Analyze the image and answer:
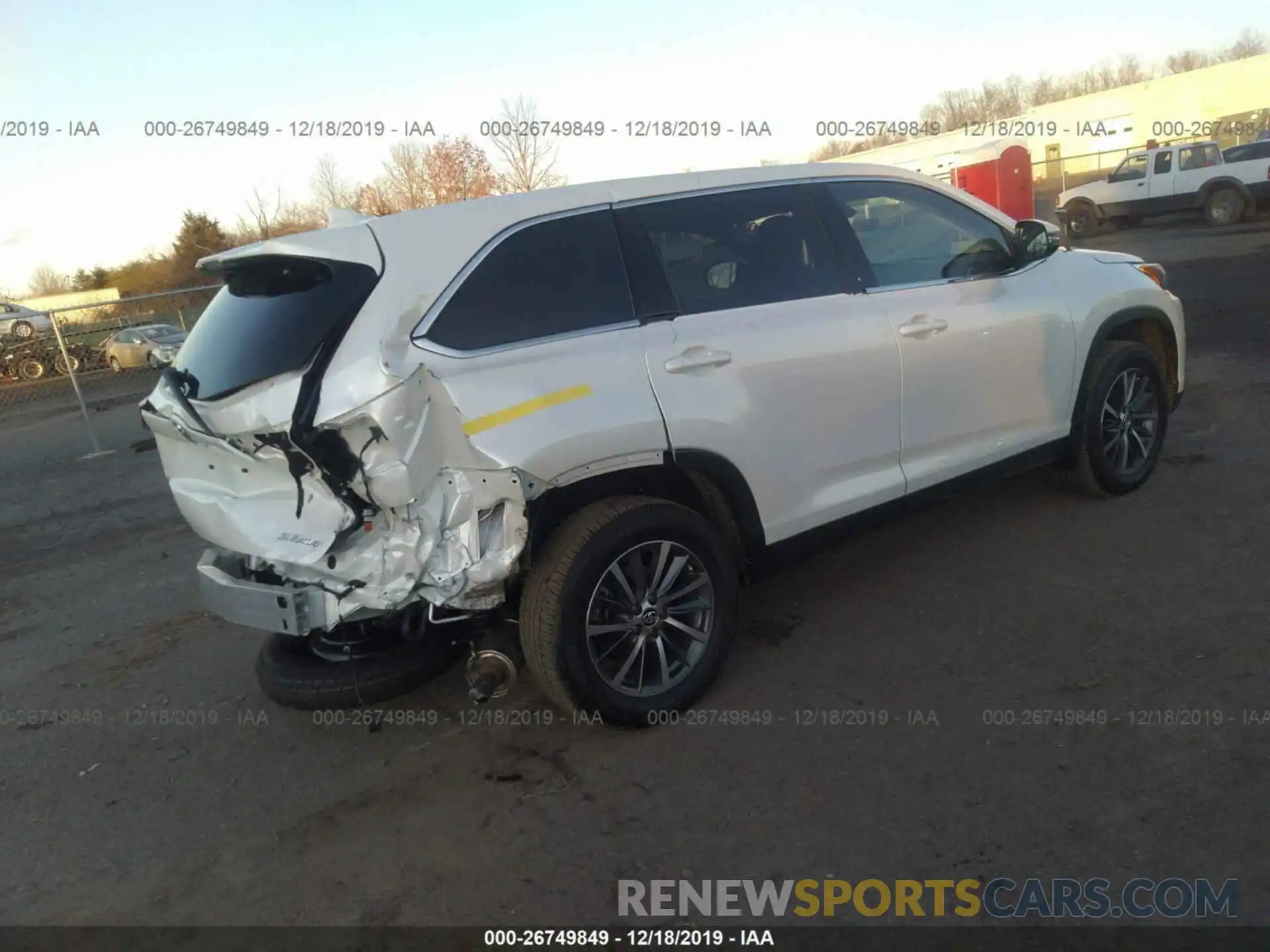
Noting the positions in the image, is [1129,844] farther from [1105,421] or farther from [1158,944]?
[1105,421]

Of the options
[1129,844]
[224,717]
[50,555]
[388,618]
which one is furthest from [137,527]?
[1129,844]

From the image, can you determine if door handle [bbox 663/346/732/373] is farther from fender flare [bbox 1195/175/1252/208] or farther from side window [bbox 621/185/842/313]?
fender flare [bbox 1195/175/1252/208]

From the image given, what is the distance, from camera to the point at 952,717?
3.48m

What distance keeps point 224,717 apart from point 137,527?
399 centimetres

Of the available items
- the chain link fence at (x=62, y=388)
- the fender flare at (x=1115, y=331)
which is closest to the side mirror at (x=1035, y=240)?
the fender flare at (x=1115, y=331)

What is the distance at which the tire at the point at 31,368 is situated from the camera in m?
15.7

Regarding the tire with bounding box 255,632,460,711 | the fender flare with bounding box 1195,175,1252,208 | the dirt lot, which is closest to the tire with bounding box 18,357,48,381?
the dirt lot

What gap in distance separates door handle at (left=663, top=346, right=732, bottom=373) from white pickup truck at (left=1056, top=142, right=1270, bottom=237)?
2126cm

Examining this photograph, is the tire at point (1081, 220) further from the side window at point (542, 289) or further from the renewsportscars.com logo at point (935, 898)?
the renewsportscars.com logo at point (935, 898)

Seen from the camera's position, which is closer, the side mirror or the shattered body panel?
the shattered body panel

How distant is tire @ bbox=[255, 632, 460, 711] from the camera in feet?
11.5

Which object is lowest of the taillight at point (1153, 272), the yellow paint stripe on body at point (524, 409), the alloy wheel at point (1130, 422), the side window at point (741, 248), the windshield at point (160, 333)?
the alloy wheel at point (1130, 422)

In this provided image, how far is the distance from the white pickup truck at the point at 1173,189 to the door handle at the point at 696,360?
2126 centimetres

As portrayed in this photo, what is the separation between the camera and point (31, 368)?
1589 centimetres
